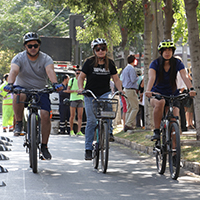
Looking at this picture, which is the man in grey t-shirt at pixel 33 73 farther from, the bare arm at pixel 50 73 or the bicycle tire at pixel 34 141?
the bicycle tire at pixel 34 141

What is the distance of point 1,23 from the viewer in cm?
3881

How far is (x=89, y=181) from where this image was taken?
693 centimetres

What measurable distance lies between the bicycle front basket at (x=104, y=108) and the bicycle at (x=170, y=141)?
674mm

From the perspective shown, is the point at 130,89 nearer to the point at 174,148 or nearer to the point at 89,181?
the point at 174,148

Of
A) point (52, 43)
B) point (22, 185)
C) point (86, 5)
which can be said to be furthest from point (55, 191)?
point (52, 43)

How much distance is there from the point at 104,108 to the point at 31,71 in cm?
131

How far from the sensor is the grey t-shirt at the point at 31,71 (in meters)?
7.81

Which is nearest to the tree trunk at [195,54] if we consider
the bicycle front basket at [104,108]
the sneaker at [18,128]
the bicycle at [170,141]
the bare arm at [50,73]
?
the bicycle at [170,141]

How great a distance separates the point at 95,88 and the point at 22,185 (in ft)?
7.44

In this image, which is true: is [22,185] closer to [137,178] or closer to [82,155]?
[137,178]

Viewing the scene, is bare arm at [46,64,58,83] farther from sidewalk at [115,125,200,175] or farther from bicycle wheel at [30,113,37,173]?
sidewalk at [115,125,200,175]

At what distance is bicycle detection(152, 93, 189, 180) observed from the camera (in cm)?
698

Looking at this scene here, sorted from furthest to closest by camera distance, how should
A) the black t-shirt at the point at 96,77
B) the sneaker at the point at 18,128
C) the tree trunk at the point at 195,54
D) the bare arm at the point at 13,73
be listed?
the tree trunk at the point at 195,54 → the black t-shirt at the point at 96,77 → the sneaker at the point at 18,128 → the bare arm at the point at 13,73

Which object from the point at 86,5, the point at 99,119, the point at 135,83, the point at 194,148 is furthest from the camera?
the point at 86,5
